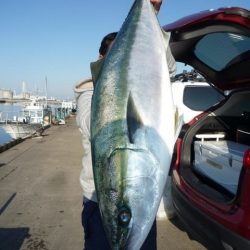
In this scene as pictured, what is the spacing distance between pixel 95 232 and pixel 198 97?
15.4 ft

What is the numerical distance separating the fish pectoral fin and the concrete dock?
350 cm

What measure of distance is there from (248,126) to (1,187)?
16.2 feet

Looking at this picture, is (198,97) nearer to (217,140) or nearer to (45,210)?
(217,140)

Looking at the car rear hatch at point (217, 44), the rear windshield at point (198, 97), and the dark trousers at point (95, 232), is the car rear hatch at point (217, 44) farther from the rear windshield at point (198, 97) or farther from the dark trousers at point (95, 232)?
the rear windshield at point (198, 97)

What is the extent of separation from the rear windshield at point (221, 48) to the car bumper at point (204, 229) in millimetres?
1361


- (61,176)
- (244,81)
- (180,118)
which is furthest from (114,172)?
(61,176)

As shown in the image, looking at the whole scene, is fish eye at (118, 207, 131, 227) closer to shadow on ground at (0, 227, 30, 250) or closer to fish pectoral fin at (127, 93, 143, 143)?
fish pectoral fin at (127, 93, 143, 143)

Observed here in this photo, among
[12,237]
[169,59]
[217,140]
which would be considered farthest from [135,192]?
[12,237]

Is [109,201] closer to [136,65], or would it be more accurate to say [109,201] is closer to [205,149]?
[136,65]

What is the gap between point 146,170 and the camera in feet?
4.70

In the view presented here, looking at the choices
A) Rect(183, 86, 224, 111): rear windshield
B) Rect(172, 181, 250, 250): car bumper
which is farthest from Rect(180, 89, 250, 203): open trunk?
Rect(183, 86, 224, 111): rear windshield

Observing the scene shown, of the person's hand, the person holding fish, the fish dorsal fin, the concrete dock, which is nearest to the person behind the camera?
the fish dorsal fin

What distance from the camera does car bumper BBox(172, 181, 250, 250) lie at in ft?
9.74

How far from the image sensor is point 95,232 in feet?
8.52
